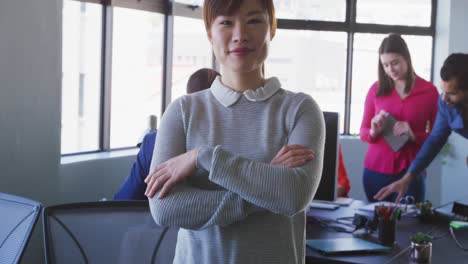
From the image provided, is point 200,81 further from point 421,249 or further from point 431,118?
point 431,118

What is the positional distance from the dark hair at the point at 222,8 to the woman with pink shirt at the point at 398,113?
2301mm

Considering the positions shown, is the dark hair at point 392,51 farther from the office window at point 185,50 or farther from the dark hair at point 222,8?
the dark hair at point 222,8

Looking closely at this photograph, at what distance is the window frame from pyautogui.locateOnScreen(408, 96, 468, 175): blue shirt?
2.38 m

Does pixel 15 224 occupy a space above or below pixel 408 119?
below

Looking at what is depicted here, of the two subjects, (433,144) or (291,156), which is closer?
(291,156)

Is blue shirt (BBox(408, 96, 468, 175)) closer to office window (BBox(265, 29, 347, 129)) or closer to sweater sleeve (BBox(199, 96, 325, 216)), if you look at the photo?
sweater sleeve (BBox(199, 96, 325, 216))

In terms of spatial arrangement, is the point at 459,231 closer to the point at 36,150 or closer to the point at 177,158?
the point at 177,158

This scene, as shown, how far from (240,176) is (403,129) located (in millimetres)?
2555

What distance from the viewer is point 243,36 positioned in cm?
137

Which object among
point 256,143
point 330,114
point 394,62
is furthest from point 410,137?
point 256,143

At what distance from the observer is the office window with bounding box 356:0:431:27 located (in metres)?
6.00

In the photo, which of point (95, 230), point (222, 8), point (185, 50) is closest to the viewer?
point (222, 8)

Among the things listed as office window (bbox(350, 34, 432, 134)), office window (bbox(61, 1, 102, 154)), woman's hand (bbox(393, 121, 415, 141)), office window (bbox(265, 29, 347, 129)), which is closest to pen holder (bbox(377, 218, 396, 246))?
woman's hand (bbox(393, 121, 415, 141))

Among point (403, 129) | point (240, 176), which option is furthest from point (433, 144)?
point (240, 176)
